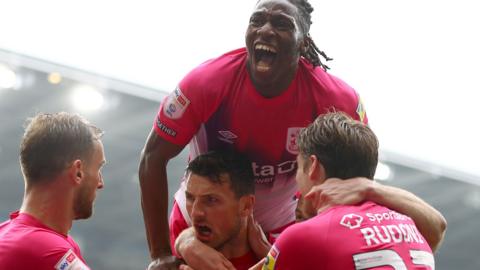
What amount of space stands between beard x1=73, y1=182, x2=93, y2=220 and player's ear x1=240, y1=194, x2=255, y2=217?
2.20 feet

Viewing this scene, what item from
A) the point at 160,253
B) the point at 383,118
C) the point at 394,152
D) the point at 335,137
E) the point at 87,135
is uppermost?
the point at 335,137

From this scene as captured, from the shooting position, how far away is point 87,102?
1095cm

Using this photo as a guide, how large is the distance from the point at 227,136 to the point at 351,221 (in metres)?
0.97

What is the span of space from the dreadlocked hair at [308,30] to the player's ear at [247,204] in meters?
0.58

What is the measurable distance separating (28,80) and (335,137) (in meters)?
8.23

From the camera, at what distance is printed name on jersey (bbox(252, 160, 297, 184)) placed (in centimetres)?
342

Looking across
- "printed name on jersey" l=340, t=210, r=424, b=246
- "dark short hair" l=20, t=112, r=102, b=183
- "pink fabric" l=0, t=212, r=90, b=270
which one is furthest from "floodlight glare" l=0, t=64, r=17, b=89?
"printed name on jersey" l=340, t=210, r=424, b=246

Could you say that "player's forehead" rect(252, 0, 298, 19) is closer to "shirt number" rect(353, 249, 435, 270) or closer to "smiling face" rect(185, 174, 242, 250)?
"smiling face" rect(185, 174, 242, 250)

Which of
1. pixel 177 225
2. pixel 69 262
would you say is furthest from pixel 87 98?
pixel 69 262

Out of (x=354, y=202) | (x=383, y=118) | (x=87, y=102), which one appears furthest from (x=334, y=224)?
(x=87, y=102)

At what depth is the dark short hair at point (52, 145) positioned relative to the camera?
280cm

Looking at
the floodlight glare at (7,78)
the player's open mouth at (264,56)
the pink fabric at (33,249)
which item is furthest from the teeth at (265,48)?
the floodlight glare at (7,78)

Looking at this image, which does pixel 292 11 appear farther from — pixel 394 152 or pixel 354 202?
pixel 394 152

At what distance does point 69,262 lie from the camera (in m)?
2.59
